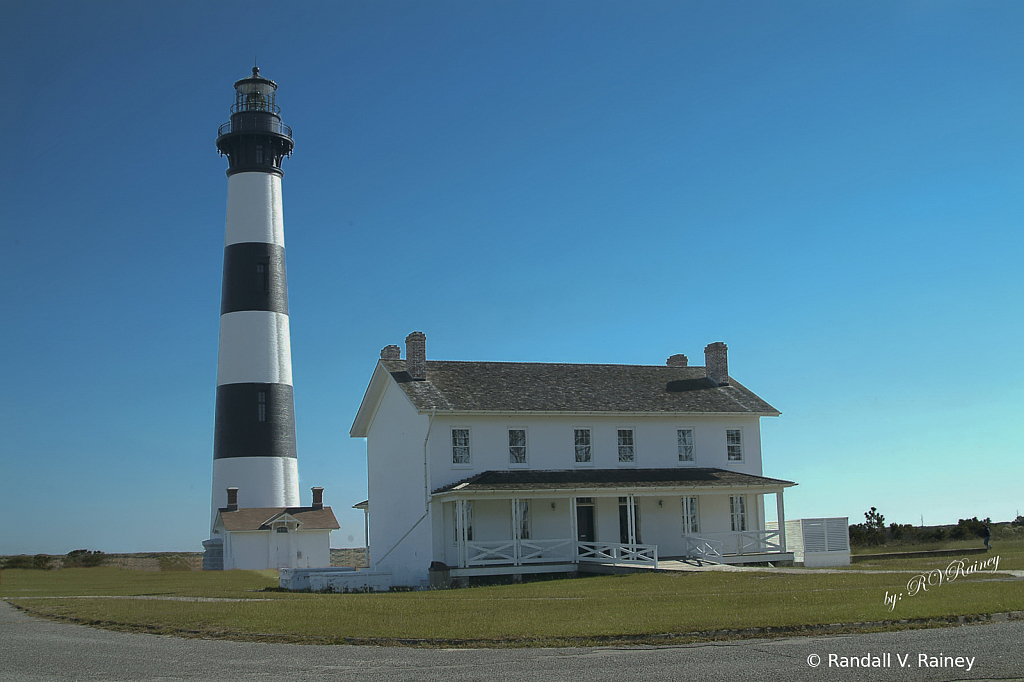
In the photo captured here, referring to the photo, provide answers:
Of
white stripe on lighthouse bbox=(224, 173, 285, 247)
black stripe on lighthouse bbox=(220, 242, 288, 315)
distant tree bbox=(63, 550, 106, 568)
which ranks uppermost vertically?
white stripe on lighthouse bbox=(224, 173, 285, 247)

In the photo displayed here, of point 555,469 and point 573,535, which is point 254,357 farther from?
point 573,535

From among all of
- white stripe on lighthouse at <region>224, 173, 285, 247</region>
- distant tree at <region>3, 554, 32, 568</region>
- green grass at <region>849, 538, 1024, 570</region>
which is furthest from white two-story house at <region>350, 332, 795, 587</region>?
distant tree at <region>3, 554, 32, 568</region>

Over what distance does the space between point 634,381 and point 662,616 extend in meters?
21.5

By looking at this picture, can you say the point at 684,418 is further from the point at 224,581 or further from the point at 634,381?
the point at 224,581

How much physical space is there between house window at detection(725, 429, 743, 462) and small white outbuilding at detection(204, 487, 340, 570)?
19078mm

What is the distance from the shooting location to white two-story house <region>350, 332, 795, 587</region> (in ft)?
96.6

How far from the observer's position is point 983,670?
9.30m

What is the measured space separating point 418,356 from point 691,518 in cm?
1028

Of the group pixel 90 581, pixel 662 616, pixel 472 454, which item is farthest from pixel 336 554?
pixel 662 616

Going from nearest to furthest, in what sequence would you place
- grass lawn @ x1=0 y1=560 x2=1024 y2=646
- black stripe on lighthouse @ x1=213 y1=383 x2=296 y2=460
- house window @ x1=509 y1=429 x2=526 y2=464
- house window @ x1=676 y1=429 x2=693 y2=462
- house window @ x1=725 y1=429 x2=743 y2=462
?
grass lawn @ x1=0 y1=560 x2=1024 y2=646
house window @ x1=509 y1=429 x2=526 y2=464
house window @ x1=676 y1=429 x2=693 y2=462
house window @ x1=725 y1=429 x2=743 y2=462
black stripe on lighthouse @ x1=213 y1=383 x2=296 y2=460

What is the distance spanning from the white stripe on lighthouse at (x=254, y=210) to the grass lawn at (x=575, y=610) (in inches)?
835

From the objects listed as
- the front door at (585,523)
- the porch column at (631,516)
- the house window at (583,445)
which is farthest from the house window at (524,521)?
the porch column at (631,516)

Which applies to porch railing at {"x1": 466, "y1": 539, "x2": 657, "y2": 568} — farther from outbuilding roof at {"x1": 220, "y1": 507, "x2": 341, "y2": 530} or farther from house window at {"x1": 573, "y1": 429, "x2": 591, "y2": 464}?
outbuilding roof at {"x1": 220, "y1": 507, "x2": 341, "y2": 530}

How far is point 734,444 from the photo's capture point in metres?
34.0
